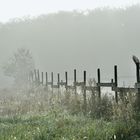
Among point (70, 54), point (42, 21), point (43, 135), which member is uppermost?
point (42, 21)

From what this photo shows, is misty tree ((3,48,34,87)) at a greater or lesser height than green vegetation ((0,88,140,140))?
greater

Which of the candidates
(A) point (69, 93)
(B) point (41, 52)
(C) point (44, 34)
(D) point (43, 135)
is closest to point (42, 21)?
(C) point (44, 34)

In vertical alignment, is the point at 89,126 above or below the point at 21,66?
below

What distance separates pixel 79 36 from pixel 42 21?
1295cm

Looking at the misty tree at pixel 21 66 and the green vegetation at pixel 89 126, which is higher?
the misty tree at pixel 21 66

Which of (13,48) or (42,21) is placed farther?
(42,21)

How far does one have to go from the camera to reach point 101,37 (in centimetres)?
11188

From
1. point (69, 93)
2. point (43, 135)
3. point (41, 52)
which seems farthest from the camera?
point (41, 52)

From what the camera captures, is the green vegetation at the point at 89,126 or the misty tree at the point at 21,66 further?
the misty tree at the point at 21,66

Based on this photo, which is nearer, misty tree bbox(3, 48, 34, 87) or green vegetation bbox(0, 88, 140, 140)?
green vegetation bbox(0, 88, 140, 140)

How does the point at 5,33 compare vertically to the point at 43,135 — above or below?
above

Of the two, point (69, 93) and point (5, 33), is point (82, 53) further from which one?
point (69, 93)

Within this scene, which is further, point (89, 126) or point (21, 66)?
point (21, 66)

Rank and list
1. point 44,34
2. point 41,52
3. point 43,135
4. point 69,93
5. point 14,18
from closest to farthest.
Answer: point 43,135, point 69,93, point 41,52, point 44,34, point 14,18
